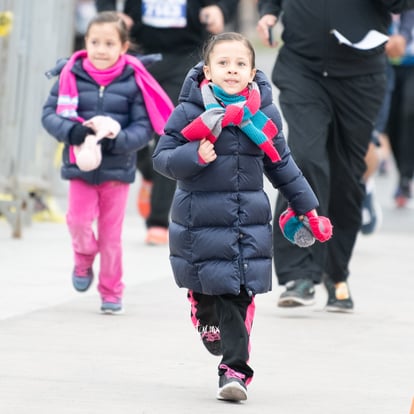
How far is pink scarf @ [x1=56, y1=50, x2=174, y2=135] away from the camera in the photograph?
8008 mm

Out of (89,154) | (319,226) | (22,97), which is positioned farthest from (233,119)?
(22,97)

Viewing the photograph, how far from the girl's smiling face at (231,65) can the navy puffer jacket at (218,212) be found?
0.39 ft

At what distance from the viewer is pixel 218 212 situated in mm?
6094

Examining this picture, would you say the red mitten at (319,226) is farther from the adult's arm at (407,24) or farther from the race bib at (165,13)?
the adult's arm at (407,24)

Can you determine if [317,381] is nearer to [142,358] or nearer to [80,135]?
[142,358]

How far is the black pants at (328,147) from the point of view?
820 cm

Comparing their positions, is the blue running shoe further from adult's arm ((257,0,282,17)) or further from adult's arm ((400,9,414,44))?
adult's arm ((400,9,414,44))

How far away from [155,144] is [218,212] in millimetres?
4887

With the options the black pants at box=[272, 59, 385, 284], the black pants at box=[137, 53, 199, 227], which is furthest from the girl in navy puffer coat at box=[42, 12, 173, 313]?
the black pants at box=[137, 53, 199, 227]

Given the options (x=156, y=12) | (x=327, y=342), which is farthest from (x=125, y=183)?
(x=156, y=12)

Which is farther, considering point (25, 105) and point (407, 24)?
point (407, 24)

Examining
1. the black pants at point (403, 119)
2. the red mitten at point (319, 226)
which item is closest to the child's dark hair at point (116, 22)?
the red mitten at point (319, 226)

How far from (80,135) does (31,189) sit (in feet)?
13.3

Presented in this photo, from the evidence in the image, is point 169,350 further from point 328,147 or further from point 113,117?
point 328,147
